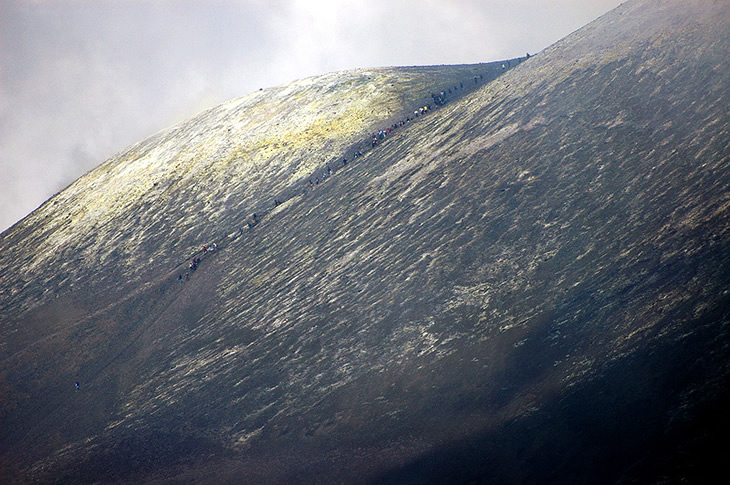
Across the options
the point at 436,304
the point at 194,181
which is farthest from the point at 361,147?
the point at 436,304

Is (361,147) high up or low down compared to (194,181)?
down

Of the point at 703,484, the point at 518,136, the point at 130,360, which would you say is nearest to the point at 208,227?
the point at 130,360

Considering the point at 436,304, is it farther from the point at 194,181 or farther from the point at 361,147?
the point at 194,181

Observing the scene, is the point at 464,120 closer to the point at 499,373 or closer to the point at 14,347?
the point at 499,373

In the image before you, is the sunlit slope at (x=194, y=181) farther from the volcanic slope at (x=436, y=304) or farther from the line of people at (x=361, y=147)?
the line of people at (x=361, y=147)

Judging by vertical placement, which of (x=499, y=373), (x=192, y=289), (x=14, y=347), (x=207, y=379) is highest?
(x=14, y=347)

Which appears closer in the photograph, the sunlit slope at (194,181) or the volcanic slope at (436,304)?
the volcanic slope at (436,304)

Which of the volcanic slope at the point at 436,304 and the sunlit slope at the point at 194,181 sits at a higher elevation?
the sunlit slope at the point at 194,181


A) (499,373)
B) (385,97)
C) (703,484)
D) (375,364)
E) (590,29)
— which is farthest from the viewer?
(385,97)

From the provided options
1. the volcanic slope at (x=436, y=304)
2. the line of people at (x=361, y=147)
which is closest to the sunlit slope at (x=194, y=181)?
the volcanic slope at (x=436, y=304)
